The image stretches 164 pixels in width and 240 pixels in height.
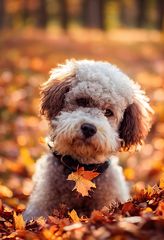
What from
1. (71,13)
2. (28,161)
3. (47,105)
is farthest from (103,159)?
(71,13)

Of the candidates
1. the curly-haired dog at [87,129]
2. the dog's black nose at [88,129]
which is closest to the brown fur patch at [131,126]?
the curly-haired dog at [87,129]

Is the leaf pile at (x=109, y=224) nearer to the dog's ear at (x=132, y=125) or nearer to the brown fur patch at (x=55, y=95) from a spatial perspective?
the dog's ear at (x=132, y=125)

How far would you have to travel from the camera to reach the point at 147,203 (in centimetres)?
480

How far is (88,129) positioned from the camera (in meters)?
5.11

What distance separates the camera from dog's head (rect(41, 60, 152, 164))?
17.0 ft

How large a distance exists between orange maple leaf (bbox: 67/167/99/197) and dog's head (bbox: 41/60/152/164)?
0.43 feet

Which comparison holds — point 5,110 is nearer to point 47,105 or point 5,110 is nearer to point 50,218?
point 47,105

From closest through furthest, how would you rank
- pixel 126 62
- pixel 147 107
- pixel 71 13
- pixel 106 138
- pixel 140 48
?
pixel 106 138, pixel 147 107, pixel 126 62, pixel 140 48, pixel 71 13

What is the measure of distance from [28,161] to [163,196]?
4289 mm

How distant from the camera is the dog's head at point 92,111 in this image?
17.0 feet

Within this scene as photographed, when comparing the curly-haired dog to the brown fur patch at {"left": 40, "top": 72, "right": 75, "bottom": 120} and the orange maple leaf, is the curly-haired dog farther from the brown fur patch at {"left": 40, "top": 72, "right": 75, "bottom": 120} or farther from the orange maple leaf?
the orange maple leaf

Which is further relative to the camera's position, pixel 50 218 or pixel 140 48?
pixel 140 48

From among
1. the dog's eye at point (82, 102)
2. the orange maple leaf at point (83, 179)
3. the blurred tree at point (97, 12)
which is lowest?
the orange maple leaf at point (83, 179)

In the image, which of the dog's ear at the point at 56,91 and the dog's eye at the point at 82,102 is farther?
the dog's ear at the point at 56,91
